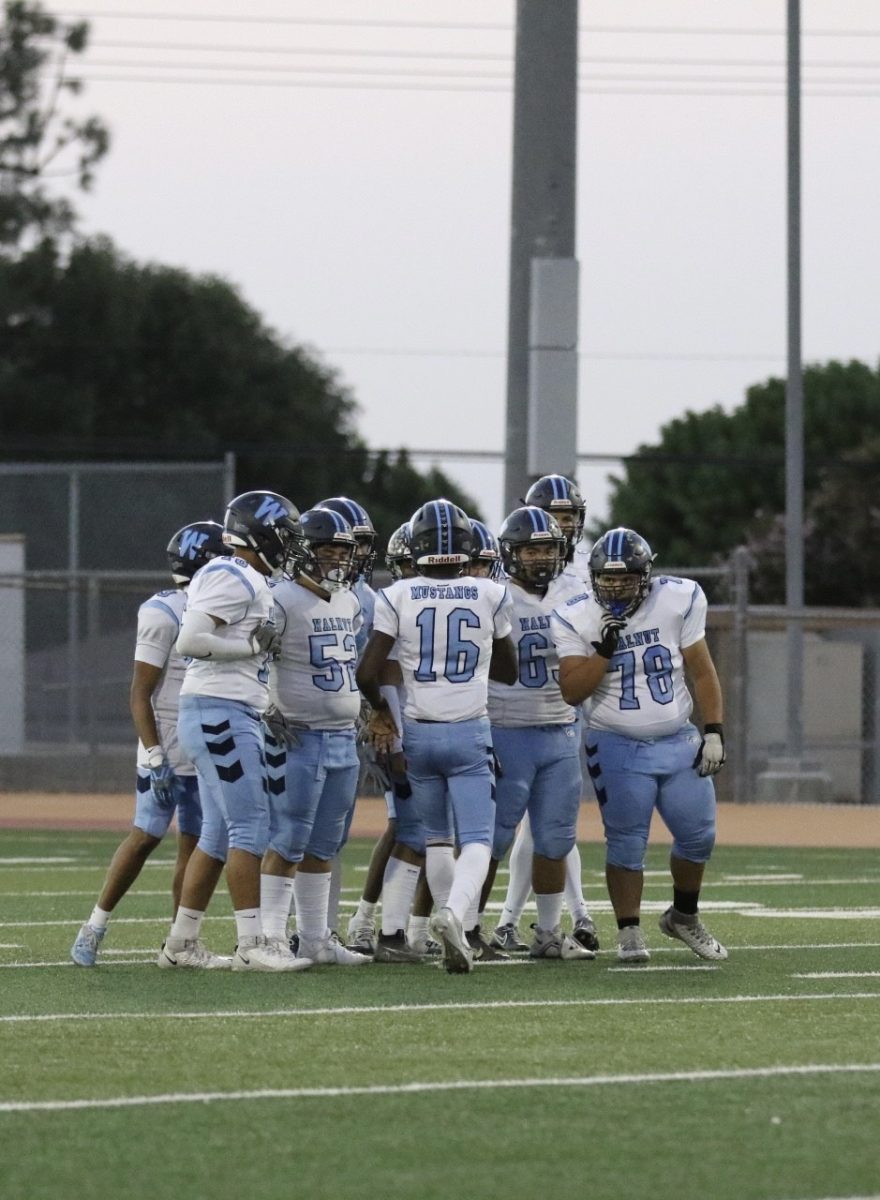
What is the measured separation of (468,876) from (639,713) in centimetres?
99

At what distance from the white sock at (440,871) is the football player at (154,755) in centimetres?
99

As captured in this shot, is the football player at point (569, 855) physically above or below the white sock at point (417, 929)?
above

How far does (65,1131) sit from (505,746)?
4177mm

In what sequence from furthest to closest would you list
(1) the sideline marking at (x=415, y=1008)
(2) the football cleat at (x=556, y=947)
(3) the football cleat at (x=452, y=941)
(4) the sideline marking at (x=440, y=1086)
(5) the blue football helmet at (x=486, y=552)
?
(5) the blue football helmet at (x=486, y=552), (2) the football cleat at (x=556, y=947), (3) the football cleat at (x=452, y=941), (1) the sideline marking at (x=415, y=1008), (4) the sideline marking at (x=440, y=1086)

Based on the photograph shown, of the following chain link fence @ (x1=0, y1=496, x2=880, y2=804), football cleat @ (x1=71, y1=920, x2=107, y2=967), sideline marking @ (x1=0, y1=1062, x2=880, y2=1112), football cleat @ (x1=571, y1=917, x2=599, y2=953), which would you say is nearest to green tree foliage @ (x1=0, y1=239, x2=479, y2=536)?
chain link fence @ (x1=0, y1=496, x2=880, y2=804)

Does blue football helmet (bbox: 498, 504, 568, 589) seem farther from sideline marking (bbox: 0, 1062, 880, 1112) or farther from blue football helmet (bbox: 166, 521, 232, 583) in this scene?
sideline marking (bbox: 0, 1062, 880, 1112)

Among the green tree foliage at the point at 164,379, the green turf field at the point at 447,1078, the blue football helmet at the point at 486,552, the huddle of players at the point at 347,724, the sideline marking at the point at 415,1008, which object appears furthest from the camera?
the green tree foliage at the point at 164,379

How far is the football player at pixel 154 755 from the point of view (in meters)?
8.93

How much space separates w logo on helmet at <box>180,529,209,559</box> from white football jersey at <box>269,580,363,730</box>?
0.35m

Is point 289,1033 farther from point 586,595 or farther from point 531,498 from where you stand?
point 531,498

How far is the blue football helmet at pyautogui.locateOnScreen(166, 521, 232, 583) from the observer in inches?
360

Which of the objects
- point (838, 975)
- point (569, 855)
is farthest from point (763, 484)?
point (838, 975)

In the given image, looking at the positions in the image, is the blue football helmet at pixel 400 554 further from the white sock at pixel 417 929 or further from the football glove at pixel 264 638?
the white sock at pixel 417 929

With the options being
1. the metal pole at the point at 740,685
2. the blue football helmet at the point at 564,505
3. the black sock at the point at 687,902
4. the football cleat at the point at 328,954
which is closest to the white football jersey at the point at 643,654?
the black sock at the point at 687,902
